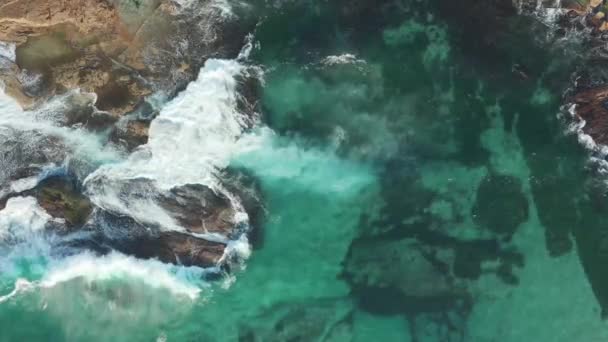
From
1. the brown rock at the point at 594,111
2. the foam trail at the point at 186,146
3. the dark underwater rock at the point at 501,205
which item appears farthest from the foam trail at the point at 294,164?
the brown rock at the point at 594,111

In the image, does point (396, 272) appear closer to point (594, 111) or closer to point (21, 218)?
point (594, 111)

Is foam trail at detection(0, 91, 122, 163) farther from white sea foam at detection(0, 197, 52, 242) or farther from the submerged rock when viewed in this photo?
white sea foam at detection(0, 197, 52, 242)

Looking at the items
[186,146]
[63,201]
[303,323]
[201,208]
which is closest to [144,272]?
[201,208]

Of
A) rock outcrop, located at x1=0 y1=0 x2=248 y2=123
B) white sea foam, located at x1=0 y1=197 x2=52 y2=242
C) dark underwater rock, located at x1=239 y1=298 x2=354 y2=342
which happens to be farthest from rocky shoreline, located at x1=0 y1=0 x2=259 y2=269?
dark underwater rock, located at x1=239 y1=298 x2=354 y2=342

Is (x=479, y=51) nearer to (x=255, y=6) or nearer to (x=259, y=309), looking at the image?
(x=255, y=6)

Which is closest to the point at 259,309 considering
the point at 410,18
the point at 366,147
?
the point at 366,147
